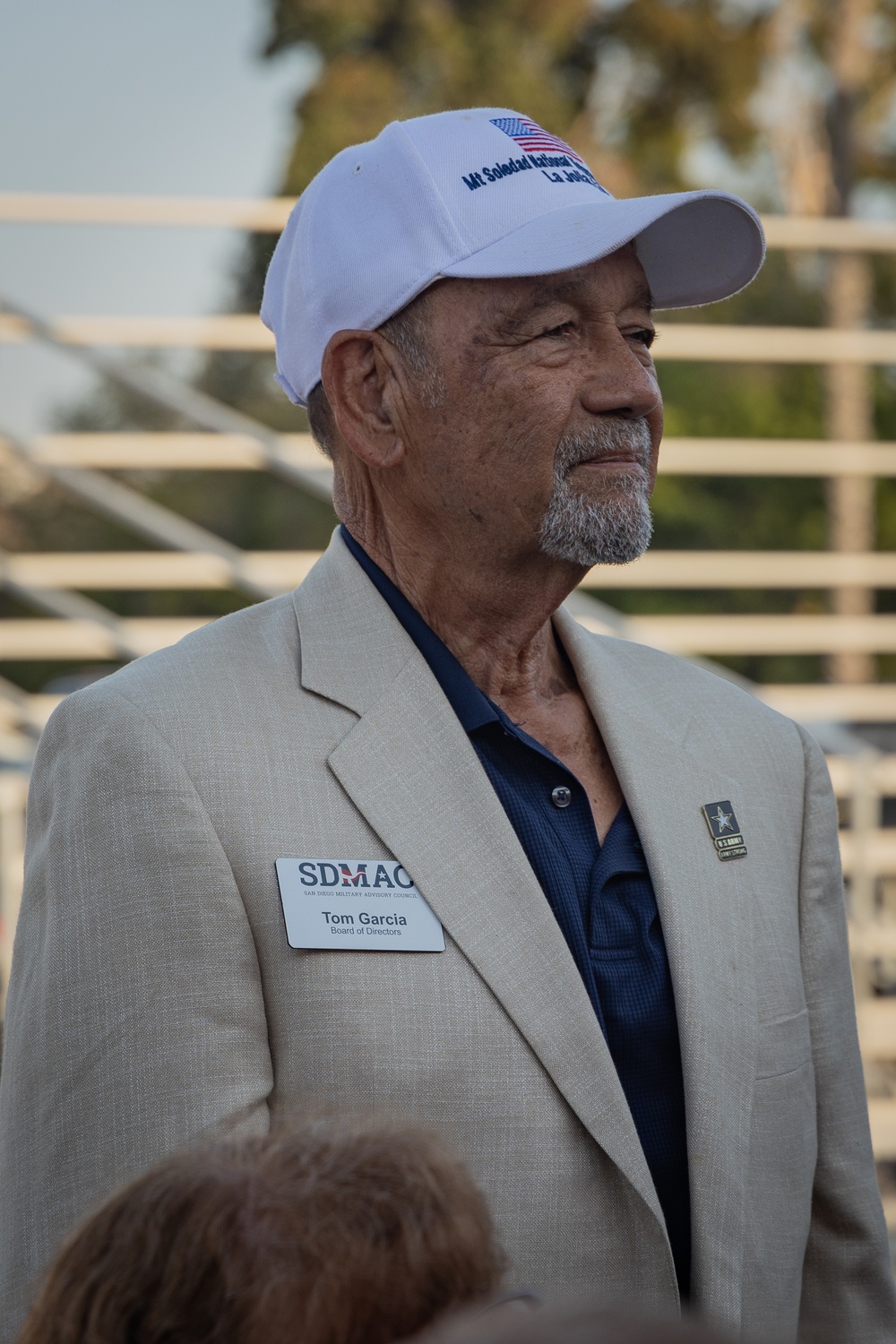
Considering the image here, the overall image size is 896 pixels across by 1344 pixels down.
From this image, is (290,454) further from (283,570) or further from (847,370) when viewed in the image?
(847,370)

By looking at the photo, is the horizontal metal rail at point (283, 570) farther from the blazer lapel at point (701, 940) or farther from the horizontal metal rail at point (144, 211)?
the blazer lapel at point (701, 940)

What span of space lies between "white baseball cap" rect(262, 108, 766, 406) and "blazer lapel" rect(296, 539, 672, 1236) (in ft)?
1.17

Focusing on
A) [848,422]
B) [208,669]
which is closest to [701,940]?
[208,669]

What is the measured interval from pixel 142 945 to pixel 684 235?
41.9 inches

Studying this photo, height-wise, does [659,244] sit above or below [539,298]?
above

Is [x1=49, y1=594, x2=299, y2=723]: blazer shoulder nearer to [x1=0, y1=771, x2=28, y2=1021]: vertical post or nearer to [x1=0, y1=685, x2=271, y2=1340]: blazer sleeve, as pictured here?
[x1=0, y1=685, x2=271, y2=1340]: blazer sleeve

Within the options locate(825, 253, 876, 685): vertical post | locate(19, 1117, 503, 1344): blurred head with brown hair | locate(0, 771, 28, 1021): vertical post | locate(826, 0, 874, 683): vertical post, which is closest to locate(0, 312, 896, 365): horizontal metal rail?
locate(0, 771, 28, 1021): vertical post

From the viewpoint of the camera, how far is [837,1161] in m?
1.74

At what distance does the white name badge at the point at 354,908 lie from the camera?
1396mm

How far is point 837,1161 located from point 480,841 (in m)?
0.66

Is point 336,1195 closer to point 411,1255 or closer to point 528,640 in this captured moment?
point 411,1255

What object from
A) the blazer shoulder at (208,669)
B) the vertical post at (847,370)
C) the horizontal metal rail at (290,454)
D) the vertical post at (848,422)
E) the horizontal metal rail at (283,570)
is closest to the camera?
the blazer shoulder at (208,669)

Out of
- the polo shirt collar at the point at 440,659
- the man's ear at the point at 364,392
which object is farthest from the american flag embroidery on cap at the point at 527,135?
the polo shirt collar at the point at 440,659

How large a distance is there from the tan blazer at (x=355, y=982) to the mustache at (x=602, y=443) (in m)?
0.27
